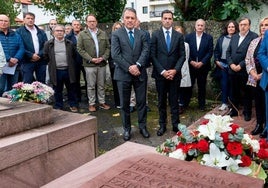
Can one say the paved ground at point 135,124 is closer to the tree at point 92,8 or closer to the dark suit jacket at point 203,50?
the dark suit jacket at point 203,50

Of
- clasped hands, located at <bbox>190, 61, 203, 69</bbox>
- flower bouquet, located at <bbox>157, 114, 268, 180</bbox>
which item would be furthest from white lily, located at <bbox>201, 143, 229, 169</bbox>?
clasped hands, located at <bbox>190, 61, 203, 69</bbox>

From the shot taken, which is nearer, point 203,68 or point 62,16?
point 203,68

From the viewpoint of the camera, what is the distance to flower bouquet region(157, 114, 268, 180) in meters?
2.30

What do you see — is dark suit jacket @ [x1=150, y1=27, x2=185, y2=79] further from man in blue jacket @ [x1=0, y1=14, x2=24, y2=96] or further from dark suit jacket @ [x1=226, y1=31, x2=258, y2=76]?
man in blue jacket @ [x1=0, y1=14, x2=24, y2=96]

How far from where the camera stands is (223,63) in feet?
21.0

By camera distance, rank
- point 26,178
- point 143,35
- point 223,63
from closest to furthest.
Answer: point 26,178 → point 143,35 → point 223,63

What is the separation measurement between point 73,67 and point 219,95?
11.1 feet

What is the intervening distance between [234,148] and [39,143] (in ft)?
6.62

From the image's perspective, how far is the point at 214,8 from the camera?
7.84m

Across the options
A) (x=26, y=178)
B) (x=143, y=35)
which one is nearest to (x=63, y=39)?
(x=143, y=35)

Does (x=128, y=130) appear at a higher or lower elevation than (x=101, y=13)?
lower

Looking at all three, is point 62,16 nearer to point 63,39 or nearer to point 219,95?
point 63,39

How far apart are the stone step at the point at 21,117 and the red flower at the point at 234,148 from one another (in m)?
2.22

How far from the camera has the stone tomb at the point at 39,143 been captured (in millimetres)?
3193
